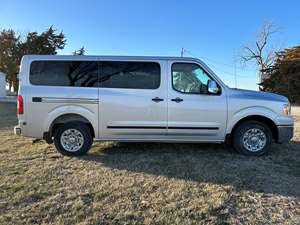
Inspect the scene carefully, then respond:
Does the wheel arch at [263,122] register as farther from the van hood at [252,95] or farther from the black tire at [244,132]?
the van hood at [252,95]

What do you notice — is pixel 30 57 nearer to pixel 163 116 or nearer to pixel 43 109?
pixel 43 109

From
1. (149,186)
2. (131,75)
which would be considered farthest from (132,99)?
(149,186)

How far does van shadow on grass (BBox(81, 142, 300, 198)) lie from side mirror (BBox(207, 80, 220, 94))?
1.35 m

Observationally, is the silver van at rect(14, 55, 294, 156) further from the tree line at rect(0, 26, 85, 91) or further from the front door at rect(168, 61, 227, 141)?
the tree line at rect(0, 26, 85, 91)

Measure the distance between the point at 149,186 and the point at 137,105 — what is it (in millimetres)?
2097

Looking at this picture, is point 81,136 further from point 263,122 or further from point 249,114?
point 263,122

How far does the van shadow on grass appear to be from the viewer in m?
5.01

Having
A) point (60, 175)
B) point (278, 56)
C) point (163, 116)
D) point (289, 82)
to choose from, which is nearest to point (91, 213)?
point (60, 175)

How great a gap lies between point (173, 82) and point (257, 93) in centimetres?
181

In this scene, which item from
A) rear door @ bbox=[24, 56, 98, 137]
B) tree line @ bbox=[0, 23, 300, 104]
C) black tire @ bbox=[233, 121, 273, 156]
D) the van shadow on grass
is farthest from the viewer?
tree line @ bbox=[0, 23, 300, 104]

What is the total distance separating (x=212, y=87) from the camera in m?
6.45

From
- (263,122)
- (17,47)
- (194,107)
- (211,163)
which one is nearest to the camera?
(211,163)

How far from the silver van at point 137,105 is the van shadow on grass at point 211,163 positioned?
0.37m

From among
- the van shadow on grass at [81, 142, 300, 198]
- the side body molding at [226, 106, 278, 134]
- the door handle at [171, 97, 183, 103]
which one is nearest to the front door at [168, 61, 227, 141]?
the door handle at [171, 97, 183, 103]
